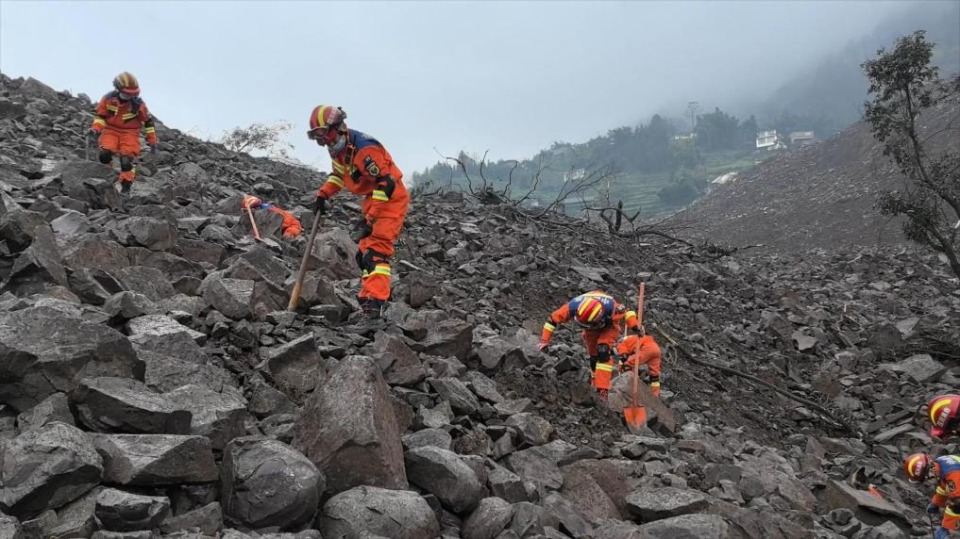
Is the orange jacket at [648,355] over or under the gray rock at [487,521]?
under

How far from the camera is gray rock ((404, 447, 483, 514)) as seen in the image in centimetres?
322

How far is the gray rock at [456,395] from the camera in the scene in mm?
4508

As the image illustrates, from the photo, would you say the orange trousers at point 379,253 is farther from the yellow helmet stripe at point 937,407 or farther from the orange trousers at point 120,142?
the yellow helmet stripe at point 937,407

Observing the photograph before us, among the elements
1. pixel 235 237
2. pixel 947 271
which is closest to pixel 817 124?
pixel 947 271

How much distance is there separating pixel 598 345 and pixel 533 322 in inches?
62.4

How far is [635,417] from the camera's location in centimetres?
616

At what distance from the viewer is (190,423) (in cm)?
290

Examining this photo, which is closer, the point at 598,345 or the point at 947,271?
the point at 598,345

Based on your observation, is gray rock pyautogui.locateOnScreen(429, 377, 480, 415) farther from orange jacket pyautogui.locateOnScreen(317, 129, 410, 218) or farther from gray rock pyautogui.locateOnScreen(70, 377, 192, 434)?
gray rock pyautogui.locateOnScreen(70, 377, 192, 434)

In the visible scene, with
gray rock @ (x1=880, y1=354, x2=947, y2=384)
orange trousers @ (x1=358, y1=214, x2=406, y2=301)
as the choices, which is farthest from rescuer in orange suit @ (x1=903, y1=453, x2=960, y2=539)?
orange trousers @ (x1=358, y1=214, x2=406, y2=301)

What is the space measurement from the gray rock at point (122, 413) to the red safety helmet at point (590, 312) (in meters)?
4.84

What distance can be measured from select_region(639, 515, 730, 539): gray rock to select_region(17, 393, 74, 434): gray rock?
8.93 ft

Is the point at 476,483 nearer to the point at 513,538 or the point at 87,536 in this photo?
the point at 513,538

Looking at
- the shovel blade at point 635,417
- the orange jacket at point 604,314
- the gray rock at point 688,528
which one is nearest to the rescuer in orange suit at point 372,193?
the orange jacket at point 604,314
